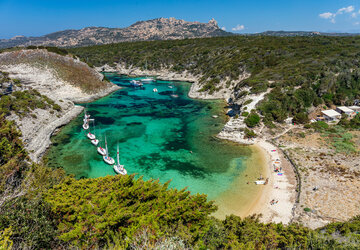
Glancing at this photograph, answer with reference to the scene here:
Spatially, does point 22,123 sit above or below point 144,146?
above

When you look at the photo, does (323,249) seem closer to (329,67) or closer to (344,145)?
(344,145)

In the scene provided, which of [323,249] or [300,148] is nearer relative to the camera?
[323,249]

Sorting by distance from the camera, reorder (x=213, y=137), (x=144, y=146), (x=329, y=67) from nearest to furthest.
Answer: (x=144, y=146) < (x=213, y=137) < (x=329, y=67)

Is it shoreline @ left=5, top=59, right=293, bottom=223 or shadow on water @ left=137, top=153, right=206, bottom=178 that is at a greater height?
shoreline @ left=5, top=59, right=293, bottom=223

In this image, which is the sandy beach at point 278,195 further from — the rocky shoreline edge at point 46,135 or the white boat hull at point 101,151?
the rocky shoreline edge at point 46,135

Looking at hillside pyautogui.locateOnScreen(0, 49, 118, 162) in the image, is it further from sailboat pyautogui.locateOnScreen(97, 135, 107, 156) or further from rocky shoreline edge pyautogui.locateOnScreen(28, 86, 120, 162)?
sailboat pyautogui.locateOnScreen(97, 135, 107, 156)

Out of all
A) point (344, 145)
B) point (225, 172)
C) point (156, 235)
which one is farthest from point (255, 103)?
point (156, 235)

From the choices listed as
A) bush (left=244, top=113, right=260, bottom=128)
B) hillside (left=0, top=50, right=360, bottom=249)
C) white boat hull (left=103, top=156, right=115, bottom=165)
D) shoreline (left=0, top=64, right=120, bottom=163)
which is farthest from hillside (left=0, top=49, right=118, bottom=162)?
bush (left=244, top=113, right=260, bottom=128)

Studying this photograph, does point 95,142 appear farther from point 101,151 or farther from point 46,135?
point 46,135
